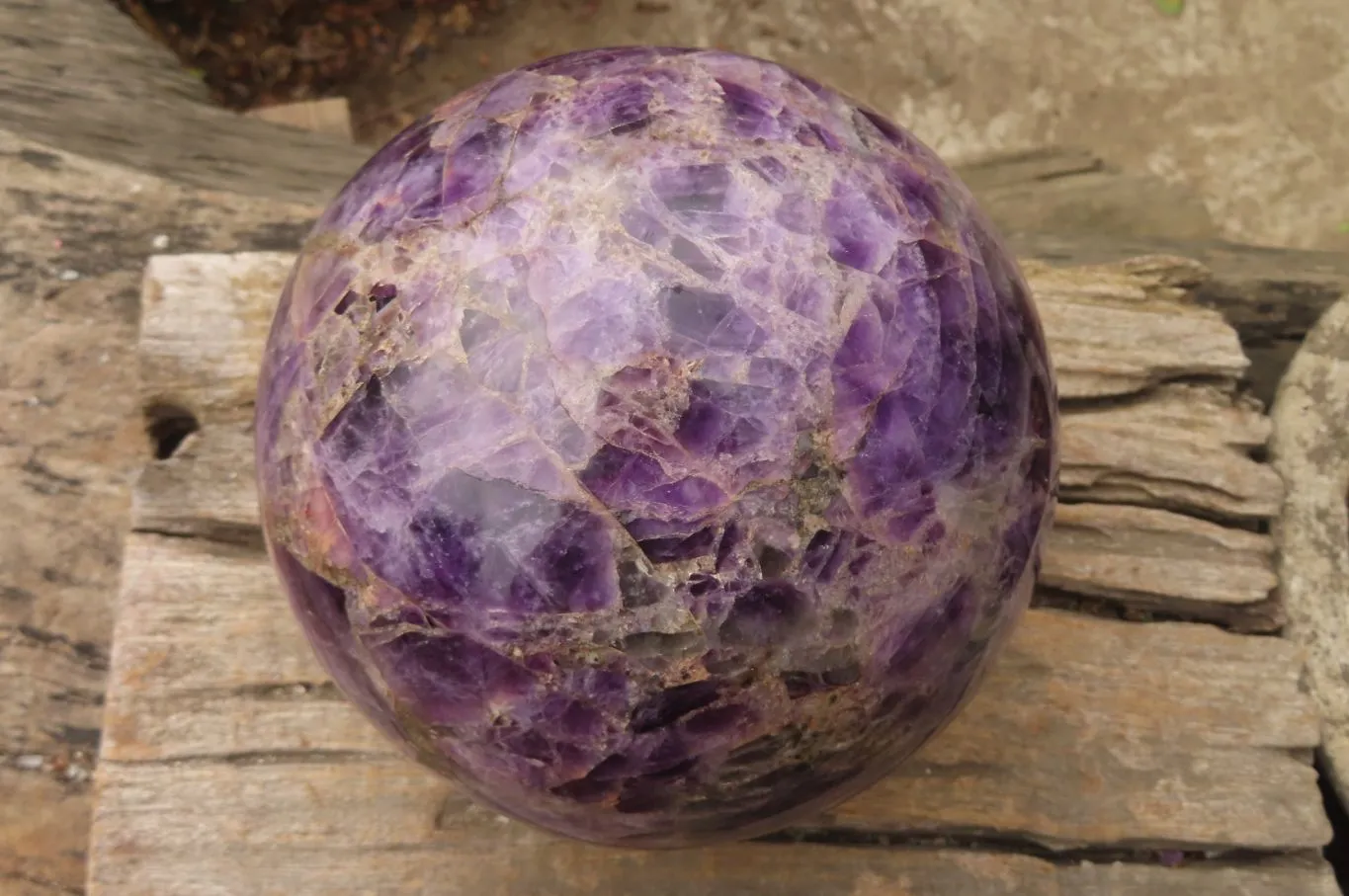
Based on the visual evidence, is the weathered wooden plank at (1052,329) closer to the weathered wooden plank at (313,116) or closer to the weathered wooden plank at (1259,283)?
the weathered wooden plank at (1259,283)

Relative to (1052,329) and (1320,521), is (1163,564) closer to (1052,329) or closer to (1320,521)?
(1320,521)

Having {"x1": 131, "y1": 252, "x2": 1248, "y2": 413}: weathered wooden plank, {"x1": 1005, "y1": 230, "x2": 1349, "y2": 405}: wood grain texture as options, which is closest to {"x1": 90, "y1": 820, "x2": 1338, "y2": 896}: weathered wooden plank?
{"x1": 131, "y1": 252, "x2": 1248, "y2": 413}: weathered wooden plank

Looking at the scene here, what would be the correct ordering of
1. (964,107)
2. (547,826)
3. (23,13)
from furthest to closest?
(964,107), (23,13), (547,826)

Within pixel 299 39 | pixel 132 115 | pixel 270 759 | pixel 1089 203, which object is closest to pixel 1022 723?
pixel 270 759

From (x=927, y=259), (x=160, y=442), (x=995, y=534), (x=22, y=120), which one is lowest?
(x=160, y=442)

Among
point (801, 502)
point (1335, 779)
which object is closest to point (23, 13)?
point (801, 502)

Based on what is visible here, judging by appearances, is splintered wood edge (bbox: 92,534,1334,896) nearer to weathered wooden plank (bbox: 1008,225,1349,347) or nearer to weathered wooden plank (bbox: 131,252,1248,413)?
weathered wooden plank (bbox: 131,252,1248,413)

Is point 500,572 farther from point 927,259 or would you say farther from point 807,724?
point 927,259

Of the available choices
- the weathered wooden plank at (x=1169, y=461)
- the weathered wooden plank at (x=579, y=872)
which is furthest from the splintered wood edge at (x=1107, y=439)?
the weathered wooden plank at (x=579, y=872)
